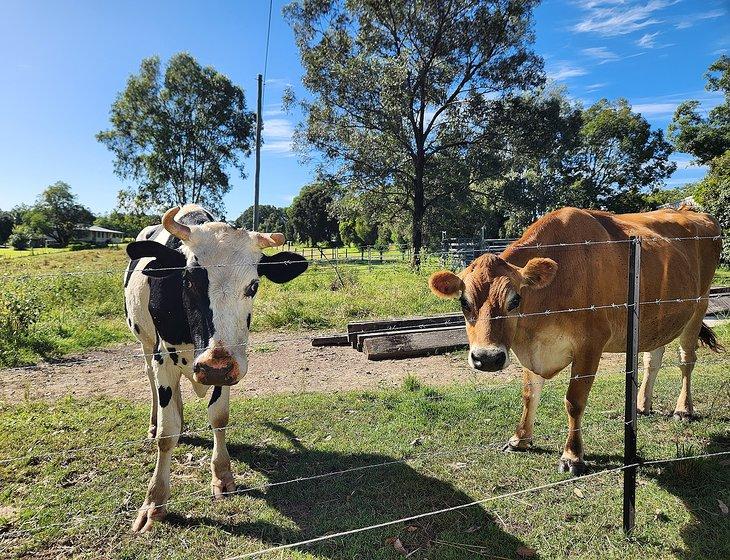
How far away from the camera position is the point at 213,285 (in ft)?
9.87

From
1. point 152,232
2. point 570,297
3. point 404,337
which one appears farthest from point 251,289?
point 404,337

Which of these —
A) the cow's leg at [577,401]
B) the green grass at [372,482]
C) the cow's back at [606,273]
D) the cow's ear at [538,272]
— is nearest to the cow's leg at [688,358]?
the green grass at [372,482]

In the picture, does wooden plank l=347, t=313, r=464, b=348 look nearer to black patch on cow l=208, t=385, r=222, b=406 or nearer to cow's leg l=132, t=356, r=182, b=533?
black patch on cow l=208, t=385, r=222, b=406

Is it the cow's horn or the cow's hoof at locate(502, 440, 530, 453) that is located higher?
the cow's horn

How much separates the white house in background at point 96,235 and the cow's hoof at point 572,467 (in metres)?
95.6

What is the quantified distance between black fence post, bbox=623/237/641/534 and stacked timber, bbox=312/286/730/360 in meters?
4.58

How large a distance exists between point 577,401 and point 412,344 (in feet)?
13.2

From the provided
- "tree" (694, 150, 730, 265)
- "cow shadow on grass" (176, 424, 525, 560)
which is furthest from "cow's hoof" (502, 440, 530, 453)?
"tree" (694, 150, 730, 265)

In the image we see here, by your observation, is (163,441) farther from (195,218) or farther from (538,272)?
(538,272)

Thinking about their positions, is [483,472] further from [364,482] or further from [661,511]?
[661,511]

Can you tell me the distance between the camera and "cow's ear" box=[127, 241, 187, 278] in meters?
3.18

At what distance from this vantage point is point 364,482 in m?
3.62

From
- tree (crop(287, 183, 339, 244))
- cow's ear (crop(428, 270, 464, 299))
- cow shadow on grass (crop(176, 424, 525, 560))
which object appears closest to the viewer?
cow shadow on grass (crop(176, 424, 525, 560))

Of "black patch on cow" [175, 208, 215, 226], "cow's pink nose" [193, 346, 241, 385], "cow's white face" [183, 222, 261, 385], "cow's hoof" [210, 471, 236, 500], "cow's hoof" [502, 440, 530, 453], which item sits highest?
"black patch on cow" [175, 208, 215, 226]
